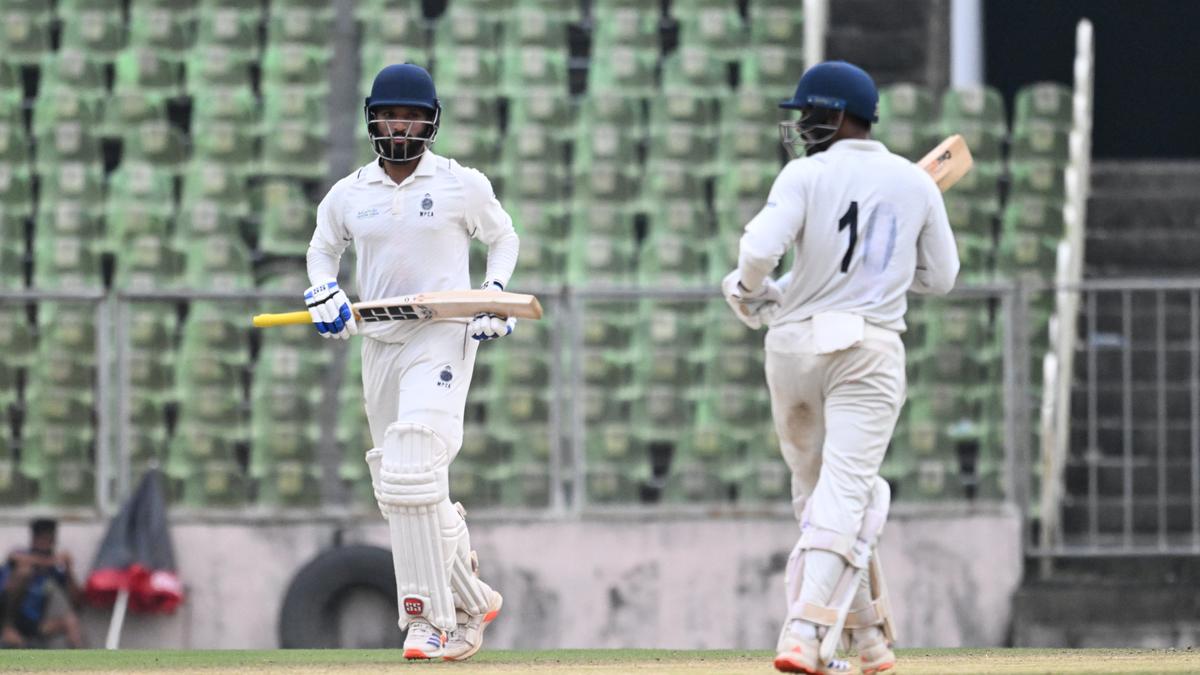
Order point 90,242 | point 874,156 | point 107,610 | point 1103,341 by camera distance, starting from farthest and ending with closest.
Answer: point 90,242 < point 1103,341 < point 107,610 < point 874,156

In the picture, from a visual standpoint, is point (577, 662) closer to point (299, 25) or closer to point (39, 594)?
point (39, 594)

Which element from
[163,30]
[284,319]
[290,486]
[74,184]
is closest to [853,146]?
[284,319]

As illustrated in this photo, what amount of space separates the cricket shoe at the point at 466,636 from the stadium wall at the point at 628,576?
2.69 metres

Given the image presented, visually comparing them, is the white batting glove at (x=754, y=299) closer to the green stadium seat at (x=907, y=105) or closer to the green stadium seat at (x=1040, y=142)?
the green stadium seat at (x=907, y=105)

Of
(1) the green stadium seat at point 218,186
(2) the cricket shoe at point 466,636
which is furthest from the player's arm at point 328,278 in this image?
(1) the green stadium seat at point 218,186

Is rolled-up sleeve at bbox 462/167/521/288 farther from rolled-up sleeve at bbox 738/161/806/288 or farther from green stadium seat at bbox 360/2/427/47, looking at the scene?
green stadium seat at bbox 360/2/427/47

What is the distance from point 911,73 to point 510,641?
3905 mm

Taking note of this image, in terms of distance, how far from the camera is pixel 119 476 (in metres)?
9.55

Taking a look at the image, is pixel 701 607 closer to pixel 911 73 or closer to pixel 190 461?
pixel 190 461

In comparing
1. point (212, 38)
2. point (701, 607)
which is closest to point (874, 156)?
point (701, 607)

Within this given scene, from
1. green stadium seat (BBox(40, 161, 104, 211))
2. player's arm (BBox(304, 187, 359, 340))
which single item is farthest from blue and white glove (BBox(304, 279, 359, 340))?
green stadium seat (BBox(40, 161, 104, 211))

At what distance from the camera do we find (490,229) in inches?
265

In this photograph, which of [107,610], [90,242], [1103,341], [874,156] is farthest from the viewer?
[90,242]

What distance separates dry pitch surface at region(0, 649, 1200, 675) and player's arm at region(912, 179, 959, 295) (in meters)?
0.99
